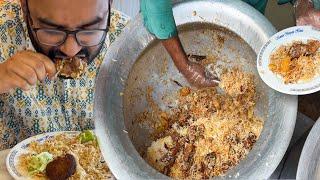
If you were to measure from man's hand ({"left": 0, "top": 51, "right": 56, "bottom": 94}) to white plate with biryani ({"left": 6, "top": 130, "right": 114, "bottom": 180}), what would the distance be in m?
0.14

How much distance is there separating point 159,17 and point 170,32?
1.8 inches

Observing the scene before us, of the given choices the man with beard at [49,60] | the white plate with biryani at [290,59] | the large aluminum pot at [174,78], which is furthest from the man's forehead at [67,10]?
the white plate with biryani at [290,59]

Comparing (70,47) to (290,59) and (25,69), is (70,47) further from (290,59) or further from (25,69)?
(290,59)

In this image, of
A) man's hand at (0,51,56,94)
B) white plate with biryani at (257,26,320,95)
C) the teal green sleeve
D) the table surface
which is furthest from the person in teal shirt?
the table surface

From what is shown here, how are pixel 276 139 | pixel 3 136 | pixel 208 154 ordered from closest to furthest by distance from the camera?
1. pixel 276 139
2. pixel 208 154
3. pixel 3 136

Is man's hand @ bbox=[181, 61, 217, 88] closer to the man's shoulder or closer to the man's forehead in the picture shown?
the man's forehead

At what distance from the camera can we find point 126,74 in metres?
1.08

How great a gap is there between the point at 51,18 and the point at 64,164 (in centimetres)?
32

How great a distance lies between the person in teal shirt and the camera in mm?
1013

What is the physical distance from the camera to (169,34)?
1.05m

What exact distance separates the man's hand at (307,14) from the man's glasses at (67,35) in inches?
16.4

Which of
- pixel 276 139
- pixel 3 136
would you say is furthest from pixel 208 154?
pixel 3 136

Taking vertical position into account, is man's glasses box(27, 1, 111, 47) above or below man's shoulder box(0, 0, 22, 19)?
below

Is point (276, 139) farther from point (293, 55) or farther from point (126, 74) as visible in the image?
point (126, 74)
